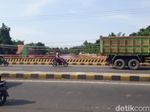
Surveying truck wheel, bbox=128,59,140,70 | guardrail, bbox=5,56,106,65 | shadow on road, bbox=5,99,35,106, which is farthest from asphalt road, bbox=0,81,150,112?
guardrail, bbox=5,56,106,65

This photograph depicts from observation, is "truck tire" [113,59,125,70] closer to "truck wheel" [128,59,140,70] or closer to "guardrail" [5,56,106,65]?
"truck wheel" [128,59,140,70]

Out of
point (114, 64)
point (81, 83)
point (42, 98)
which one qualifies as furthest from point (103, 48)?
point (42, 98)

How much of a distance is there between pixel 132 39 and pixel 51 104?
50.9ft

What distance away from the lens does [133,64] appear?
80.3ft

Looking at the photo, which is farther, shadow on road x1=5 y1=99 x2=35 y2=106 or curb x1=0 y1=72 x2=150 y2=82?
curb x1=0 y1=72 x2=150 y2=82

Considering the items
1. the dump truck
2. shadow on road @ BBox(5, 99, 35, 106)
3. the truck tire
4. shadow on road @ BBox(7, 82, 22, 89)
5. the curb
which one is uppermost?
the dump truck

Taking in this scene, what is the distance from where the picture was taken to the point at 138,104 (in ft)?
31.9

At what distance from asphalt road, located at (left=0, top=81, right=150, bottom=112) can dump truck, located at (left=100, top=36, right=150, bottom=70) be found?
11.2 meters

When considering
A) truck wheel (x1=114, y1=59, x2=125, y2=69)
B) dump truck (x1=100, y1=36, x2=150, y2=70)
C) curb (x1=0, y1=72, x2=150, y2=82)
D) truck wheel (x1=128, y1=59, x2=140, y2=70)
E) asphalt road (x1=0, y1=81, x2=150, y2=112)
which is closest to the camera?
asphalt road (x1=0, y1=81, x2=150, y2=112)

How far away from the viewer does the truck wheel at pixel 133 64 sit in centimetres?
2425

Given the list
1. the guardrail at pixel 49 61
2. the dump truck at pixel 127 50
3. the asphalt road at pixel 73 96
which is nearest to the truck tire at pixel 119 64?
the dump truck at pixel 127 50

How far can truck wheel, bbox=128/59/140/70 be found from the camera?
79.6 feet

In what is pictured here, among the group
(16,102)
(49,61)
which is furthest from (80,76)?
(49,61)

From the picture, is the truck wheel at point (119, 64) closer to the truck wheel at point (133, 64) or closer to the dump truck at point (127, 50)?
the dump truck at point (127, 50)
